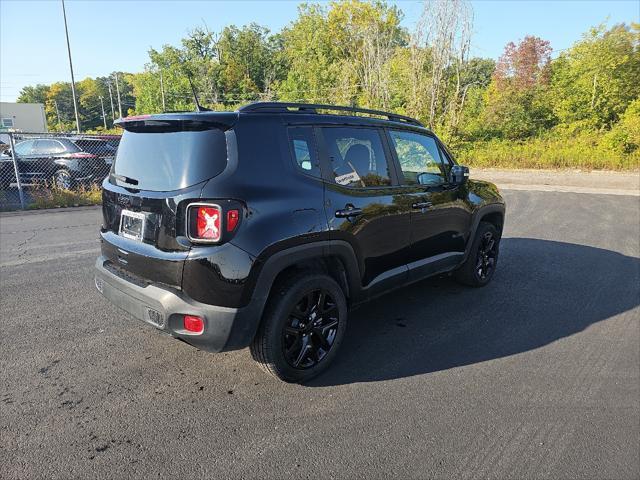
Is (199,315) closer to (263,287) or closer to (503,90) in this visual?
(263,287)

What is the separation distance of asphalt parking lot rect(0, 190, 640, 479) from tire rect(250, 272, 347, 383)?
0.15 m

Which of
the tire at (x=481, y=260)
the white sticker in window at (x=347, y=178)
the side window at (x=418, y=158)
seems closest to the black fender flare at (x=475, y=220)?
the tire at (x=481, y=260)

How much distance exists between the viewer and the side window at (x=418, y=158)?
379 cm

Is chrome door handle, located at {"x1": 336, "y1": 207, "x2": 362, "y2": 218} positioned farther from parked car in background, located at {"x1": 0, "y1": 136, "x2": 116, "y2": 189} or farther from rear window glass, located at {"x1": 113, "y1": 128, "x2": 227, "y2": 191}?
parked car in background, located at {"x1": 0, "y1": 136, "x2": 116, "y2": 189}

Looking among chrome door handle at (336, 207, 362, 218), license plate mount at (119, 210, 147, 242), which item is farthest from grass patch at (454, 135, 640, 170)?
license plate mount at (119, 210, 147, 242)

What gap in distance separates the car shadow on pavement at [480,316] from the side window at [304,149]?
1.51m

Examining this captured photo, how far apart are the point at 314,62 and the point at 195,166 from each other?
39.0m

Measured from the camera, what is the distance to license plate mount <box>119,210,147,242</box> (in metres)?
2.73

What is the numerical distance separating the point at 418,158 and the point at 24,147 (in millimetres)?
12565

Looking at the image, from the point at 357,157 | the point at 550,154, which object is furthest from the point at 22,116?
the point at 357,157

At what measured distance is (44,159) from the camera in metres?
11.5

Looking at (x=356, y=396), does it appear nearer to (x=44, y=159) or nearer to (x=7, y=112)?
Result: (x=44, y=159)

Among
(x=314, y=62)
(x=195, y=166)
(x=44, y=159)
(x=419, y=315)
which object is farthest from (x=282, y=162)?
(x=314, y=62)

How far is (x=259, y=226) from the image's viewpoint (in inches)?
100.0
